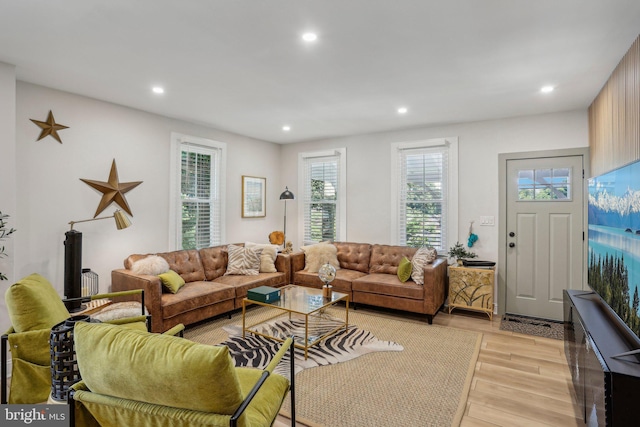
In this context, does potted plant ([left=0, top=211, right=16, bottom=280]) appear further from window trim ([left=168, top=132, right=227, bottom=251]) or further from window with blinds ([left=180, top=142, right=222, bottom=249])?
window with blinds ([left=180, top=142, right=222, bottom=249])

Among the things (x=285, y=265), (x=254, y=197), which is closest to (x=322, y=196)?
(x=254, y=197)

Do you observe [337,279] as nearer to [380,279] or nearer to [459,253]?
[380,279]

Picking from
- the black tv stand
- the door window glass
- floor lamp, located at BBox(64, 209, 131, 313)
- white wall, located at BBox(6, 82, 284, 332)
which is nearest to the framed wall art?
white wall, located at BBox(6, 82, 284, 332)

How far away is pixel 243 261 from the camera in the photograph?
474cm

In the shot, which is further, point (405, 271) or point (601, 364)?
point (405, 271)

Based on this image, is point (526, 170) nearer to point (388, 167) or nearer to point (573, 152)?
point (573, 152)

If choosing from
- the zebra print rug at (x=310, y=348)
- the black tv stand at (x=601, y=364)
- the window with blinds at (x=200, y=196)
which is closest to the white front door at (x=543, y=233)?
the black tv stand at (x=601, y=364)

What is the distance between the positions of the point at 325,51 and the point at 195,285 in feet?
9.71

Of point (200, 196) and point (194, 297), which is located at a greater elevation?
point (200, 196)

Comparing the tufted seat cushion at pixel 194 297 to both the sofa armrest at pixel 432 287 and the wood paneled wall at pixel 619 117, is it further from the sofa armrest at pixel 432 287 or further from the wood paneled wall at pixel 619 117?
the wood paneled wall at pixel 619 117

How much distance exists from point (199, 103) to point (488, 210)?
3.84 meters

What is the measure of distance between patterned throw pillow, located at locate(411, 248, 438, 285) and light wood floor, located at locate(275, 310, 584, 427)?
925 millimetres

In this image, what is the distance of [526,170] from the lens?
4289mm

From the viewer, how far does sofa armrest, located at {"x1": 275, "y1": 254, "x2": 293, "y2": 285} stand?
4910mm
